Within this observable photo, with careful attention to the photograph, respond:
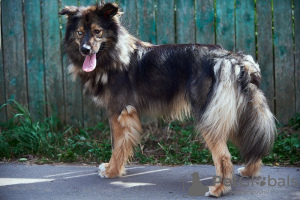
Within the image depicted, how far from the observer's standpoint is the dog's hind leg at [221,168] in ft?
11.9

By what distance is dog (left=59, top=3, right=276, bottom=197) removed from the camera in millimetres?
3678

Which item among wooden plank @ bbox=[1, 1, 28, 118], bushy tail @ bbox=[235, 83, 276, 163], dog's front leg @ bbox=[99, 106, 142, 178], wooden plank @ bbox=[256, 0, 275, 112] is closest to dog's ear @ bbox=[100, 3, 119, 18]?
dog's front leg @ bbox=[99, 106, 142, 178]

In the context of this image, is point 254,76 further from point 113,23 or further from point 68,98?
point 68,98

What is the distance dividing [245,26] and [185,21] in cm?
84

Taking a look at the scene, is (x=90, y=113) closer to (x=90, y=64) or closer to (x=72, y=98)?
(x=72, y=98)

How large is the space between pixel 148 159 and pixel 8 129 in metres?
2.18

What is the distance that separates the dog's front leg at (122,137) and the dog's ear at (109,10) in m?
1.01

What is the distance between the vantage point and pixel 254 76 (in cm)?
369

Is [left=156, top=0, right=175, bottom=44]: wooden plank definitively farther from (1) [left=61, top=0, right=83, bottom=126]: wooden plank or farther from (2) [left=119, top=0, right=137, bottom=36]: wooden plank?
(1) [left=61, top=0, right=83, bottom=126]: wooden plank

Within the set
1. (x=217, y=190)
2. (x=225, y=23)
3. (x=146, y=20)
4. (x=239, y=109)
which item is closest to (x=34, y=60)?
(x=146, y=20)

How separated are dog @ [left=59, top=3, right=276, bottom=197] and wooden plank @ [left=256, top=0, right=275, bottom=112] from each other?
1.70 m

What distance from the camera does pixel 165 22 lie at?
552cm

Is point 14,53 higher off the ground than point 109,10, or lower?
lower

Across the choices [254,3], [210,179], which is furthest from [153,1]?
[210,179]
